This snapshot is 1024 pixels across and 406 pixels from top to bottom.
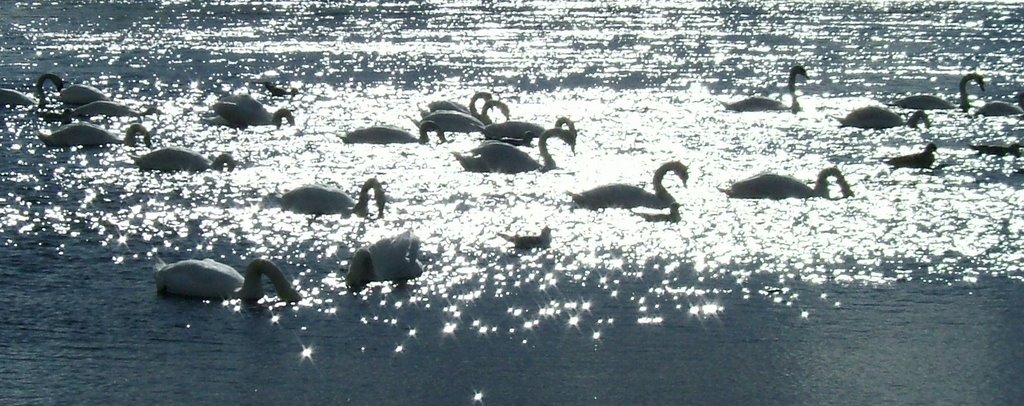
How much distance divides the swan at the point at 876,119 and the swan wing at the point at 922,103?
2641mm

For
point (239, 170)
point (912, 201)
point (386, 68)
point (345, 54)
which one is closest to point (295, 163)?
point (239, 170)

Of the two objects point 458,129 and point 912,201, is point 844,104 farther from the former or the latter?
point 912,201

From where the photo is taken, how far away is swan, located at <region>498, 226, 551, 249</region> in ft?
63.4

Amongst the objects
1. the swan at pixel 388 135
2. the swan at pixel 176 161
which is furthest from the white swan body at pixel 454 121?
the swan at pixel 176 161

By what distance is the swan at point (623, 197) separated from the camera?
22.2 metres

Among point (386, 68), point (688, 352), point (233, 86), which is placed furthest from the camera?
point (386, 68)

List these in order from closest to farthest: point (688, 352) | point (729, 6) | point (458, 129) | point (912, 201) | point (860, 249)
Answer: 1. point (688, 352)
2. point (860, 249)
3. point (912, 201)
4. point (458, 129)
5. point (729, 6)

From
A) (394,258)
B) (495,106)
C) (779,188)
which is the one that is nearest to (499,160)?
(779,188)

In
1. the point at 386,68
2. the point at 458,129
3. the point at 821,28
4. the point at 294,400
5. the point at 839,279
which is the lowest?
the point at 294,400

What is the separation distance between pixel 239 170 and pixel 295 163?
1165mm

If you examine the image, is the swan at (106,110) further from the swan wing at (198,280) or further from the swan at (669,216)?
the swan wing at (198,280)

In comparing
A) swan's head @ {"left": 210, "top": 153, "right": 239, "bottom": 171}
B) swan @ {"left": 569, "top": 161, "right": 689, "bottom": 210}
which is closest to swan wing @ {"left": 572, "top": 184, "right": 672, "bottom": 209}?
swan @ {"left": 569, "top": 161, "right": 689, "bottom": 210}

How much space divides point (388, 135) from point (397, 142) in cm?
20

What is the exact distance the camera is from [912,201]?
2297 centimetres
